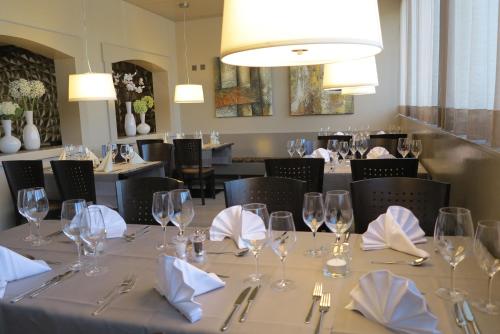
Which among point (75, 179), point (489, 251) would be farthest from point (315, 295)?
point (75, 179)

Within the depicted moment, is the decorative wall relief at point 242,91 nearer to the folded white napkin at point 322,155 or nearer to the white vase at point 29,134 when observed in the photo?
the white vase at point 29,134

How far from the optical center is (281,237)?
1.36 m

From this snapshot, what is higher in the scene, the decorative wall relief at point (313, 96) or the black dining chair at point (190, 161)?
the decorative wall relief at point (313, 96)

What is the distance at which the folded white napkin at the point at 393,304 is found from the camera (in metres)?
1.06

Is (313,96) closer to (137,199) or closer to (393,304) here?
(137,199)

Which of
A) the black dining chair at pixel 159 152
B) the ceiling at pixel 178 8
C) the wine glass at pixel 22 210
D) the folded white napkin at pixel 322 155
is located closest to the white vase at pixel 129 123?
the ceiling at pixel 178 8

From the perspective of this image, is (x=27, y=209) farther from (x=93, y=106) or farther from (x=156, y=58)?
(x=156, y=58)

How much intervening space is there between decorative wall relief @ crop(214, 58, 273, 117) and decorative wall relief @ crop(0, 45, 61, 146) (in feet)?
10.6

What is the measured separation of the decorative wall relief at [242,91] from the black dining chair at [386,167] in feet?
17.3

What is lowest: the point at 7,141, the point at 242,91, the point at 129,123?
the point at 7,141

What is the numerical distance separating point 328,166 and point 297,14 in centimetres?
290

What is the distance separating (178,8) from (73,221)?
6.69 metres

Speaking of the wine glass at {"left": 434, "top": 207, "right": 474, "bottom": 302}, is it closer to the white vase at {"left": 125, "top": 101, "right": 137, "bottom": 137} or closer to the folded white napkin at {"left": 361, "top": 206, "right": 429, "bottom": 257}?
the folded white napkin at {"left": 361, "top": 206, "right": 429, "bottom": 257}

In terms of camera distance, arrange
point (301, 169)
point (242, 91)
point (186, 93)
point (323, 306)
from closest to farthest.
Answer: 1. point (323, 306)
2. point (301, 169)
3. point (186, 93)
4. point (242, 91)
